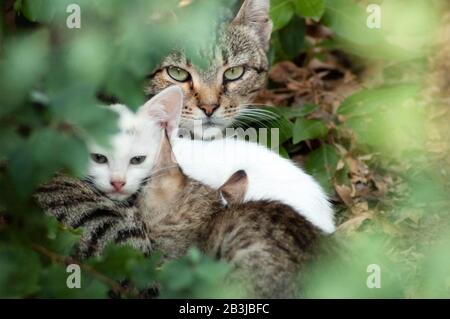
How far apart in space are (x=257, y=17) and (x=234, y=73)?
0.86ft

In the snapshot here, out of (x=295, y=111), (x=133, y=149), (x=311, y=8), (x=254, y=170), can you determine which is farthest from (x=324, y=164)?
(x=133, y=149)

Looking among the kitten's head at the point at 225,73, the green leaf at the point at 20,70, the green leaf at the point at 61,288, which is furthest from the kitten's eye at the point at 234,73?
the green leaf at the point at 20,70

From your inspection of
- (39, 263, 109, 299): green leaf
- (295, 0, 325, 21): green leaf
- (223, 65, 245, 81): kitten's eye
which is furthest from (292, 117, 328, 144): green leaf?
(39, 263, 109, 299): green leaf

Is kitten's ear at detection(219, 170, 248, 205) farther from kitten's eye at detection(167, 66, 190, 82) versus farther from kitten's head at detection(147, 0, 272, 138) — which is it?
kitten's eye at detection(167, 66, 190, 82)

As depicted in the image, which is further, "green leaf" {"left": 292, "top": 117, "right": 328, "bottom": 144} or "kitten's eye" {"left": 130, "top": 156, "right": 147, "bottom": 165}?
"green leaf" {"left": 292, "top": 117, "right": 328, "bottom": 144}

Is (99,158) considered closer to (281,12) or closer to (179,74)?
(179,74)

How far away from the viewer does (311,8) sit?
10.5ft

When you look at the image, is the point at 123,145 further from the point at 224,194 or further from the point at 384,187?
the point at 384,187

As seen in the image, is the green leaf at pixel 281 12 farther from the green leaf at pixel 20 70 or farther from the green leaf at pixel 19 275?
the green leaf at pixel 20 70

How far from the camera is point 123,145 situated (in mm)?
2535

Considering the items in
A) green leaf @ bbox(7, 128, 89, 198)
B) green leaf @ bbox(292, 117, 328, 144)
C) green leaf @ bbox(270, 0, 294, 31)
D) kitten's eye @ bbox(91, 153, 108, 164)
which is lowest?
green leaf @ bbox(7, 128, 89, 198)

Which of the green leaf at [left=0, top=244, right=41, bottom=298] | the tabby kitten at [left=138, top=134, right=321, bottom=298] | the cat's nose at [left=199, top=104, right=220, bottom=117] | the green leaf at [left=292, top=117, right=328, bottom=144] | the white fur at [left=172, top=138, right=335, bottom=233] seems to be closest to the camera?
the green leaf at [left=0, top=244, right=41, bottom=298]

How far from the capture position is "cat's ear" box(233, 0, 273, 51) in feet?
10.4
